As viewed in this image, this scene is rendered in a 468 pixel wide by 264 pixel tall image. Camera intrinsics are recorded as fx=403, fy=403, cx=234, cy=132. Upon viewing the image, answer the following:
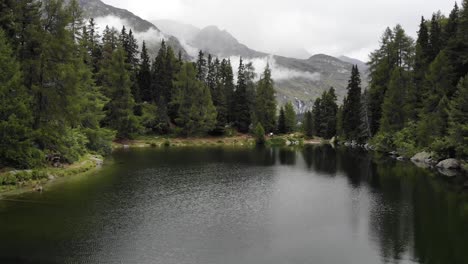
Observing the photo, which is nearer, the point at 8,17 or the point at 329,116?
the point at 8,17

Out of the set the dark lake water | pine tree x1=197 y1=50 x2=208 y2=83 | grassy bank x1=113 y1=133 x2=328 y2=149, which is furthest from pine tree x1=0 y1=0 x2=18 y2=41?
pine tree x1=197 y1=50 x2=208 y2=83

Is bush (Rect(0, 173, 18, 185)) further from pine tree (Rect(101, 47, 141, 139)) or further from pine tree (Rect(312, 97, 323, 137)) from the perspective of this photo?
pine tree (Rect(312, 97, 323, 137))

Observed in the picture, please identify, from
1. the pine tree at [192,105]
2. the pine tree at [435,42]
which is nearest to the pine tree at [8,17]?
the pine tree at [192,105]

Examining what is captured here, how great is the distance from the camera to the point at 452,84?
211ft

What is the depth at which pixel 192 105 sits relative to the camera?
97.8 m

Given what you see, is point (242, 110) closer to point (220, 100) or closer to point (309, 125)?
point (220, 100)

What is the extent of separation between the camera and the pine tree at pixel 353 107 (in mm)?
98375

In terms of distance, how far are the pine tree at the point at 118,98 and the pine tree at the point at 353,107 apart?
51822mm

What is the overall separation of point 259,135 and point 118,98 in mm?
36356

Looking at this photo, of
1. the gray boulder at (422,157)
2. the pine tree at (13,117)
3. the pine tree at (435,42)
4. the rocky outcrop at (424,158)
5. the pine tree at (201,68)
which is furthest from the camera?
the pine tree at (201,68)

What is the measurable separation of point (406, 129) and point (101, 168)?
171 feet

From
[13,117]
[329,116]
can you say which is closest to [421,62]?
[329,116]

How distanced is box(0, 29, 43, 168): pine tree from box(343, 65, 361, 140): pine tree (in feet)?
255

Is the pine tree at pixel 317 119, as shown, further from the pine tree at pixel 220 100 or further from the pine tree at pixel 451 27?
the pine tree at pixel 451 27
